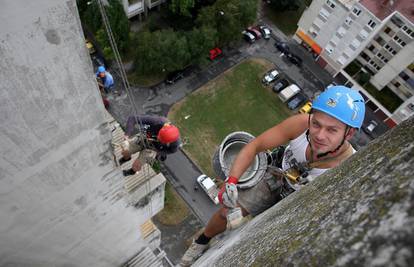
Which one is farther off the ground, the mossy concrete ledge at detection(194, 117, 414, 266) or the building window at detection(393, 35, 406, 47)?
the building window at detection(393, 35, 406, 47)

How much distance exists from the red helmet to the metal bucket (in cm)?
186

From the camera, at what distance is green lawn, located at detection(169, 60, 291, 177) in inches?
944

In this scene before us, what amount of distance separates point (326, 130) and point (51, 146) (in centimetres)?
377

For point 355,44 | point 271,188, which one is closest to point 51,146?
point 271,188

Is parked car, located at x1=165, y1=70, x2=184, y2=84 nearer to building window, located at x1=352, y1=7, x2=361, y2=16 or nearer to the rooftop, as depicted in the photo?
building window, located at x1=352, y1=7, x2=361, y2=16

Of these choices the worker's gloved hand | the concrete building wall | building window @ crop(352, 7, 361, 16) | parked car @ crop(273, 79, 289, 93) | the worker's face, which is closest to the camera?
the concrete building wall

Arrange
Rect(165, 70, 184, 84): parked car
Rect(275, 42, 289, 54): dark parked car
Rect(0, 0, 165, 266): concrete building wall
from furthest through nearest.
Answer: Rect(275, 42, 289, 54): dark parked car, Rect(165, 70, 184, 84): parked car, Rect(0, 0, 165, 266): concrete building wall

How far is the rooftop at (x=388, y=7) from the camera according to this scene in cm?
2234

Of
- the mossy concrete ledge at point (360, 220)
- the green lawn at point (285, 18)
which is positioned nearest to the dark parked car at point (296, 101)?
the green lawn at point (285, 18)

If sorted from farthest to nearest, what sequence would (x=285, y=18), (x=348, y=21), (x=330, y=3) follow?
(x=285, y=18) < (x=330, y=3) < (x=348, y=21)

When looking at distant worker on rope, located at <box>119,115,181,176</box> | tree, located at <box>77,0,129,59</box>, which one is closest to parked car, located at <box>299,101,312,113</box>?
tree, located at <box>77,0,129,59</box>

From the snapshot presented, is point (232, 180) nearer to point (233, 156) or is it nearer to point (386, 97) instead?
point (233, 156)

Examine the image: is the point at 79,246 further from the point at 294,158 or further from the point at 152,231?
the point at 294,158

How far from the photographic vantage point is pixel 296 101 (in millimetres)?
26953
